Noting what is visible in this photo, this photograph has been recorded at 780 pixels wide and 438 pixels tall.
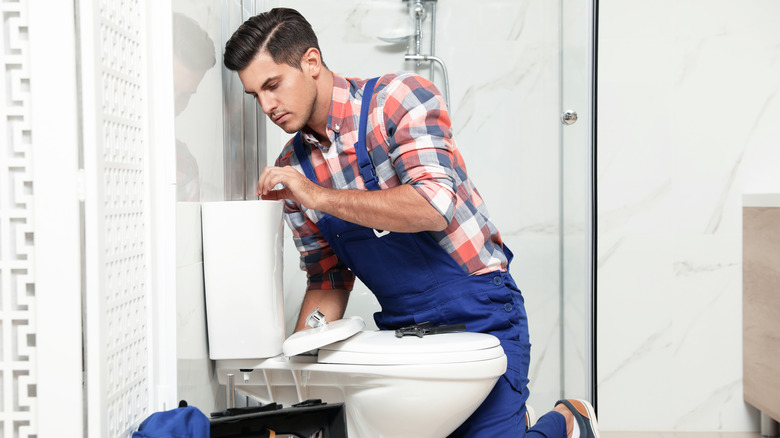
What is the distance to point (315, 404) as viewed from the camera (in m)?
1.22

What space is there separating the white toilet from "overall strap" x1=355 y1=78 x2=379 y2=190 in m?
0.21

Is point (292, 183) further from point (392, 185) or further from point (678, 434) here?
point (678, 434)

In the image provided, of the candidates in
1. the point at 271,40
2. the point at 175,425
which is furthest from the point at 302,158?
A: the point at 175,425

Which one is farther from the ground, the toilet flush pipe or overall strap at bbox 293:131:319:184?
the toilet flush pipe

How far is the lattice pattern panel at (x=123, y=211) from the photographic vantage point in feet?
2.99

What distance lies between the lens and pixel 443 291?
57.4 inches

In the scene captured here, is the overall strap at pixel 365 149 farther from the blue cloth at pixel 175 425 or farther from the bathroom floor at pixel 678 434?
the bathroom floor at pixel 678 434

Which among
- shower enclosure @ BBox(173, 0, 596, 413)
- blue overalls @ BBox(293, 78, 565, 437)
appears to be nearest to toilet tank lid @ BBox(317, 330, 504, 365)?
blue overalls @ BBox(293, 78, 565, 437)

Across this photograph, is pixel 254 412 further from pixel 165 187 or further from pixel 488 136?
pixel 488 136

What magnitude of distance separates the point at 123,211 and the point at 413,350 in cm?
59

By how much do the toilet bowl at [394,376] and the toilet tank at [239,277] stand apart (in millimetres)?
56

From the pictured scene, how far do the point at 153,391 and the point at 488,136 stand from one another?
1332mm

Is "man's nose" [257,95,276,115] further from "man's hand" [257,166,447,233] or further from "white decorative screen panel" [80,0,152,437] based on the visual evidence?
"white decorative screen panel" [80,0,152,437]

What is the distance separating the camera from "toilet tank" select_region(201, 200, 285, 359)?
4.24 feet
